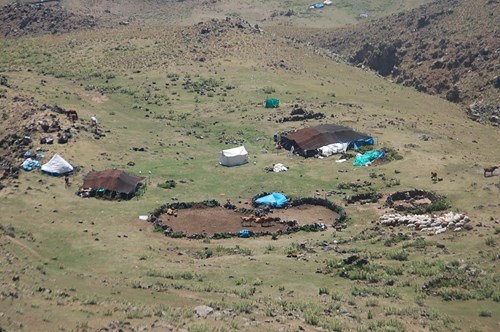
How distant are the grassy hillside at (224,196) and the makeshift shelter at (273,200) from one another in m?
1.79

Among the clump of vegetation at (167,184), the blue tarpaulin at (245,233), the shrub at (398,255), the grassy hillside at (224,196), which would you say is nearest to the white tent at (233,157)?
the grassy hillside at (224,196)

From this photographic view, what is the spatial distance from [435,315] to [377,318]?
2.34 meters

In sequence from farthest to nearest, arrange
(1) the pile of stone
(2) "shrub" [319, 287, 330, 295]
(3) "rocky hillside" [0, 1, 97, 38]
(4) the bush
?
1. (3) "rocky hillside" [0, 1, 97, 38]
2. (4) the bush
3. (1) the pile of stone
4. (2) "shrub" [319, 287, 330, 295]

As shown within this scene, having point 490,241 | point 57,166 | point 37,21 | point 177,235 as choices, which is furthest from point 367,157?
point 37,21

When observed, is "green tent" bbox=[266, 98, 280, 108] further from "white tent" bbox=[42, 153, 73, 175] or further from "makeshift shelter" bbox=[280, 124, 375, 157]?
"white tent" bbox=[42, 153, 73, 175]

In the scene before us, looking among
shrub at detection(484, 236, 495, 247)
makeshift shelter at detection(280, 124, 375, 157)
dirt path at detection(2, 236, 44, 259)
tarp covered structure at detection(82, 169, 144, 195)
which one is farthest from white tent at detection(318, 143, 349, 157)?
dirt path at detection(2, 236, 44, 259)

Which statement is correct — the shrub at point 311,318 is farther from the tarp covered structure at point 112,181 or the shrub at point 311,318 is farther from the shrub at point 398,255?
the tarp covered structure at point 112,181

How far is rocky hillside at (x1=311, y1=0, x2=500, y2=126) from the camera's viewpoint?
81688 mm

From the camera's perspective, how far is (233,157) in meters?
53.5

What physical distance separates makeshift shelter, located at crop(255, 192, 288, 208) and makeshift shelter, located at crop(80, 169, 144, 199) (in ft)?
27.0

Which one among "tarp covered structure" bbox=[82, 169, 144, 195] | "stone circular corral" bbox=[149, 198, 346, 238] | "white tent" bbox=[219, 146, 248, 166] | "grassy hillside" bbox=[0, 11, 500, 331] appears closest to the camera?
"grassy hillside" bbox=[0, 11, 500, 331]

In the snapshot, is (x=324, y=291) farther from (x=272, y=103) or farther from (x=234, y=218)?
(x=272, y=103)

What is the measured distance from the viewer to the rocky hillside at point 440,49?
8169 centimetres

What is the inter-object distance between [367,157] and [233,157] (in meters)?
9.79
